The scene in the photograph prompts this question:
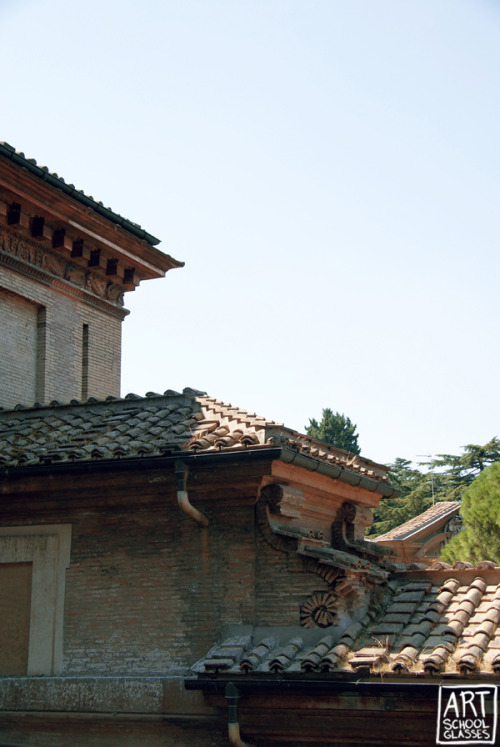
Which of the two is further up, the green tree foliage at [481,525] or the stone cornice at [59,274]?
the stone cornice at [59,274]

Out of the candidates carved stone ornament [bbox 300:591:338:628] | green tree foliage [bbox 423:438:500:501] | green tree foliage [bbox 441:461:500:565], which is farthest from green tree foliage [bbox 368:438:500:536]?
carved stone ornament [bbox 300:591:338:628]

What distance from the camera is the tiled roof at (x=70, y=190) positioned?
12.8 meters

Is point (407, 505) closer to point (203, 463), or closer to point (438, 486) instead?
point (438, 486)

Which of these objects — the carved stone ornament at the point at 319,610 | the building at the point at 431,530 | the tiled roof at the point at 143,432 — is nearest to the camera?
the carved stone ornament at the point at 319,610

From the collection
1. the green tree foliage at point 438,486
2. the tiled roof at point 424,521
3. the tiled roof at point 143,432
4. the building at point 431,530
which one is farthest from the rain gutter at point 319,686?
the green tree foliage at point 438,486

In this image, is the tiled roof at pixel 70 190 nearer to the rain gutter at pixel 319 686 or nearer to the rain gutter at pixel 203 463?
the rain gutter at pixel 203 463

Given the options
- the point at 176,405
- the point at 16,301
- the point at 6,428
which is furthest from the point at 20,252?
the point at 176,405

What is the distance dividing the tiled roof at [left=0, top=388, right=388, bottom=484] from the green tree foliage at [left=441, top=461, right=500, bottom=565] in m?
7.93

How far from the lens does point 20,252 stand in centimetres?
1367

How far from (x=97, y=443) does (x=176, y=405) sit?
105cm

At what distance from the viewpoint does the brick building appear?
27.0 ft

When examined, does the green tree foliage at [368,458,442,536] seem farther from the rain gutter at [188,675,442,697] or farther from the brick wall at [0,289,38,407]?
the rain gutter at [188,675,442,697]

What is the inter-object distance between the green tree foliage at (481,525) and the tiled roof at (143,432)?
7927 millimetres

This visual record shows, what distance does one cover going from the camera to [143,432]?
10.0 meters
